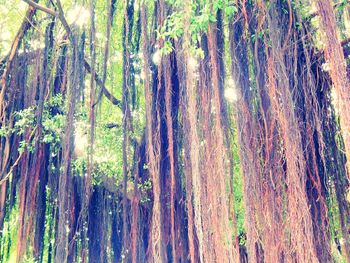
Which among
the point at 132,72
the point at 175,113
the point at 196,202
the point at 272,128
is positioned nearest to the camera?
the point at 196,202

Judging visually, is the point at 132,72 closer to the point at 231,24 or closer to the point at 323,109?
the point at 231,24

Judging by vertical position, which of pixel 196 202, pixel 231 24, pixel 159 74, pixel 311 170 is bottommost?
pixel 196 202

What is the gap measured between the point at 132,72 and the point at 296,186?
160cm

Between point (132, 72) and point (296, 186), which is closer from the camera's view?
point (296, 186)

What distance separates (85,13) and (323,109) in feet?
6.27

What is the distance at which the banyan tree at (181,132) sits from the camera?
2.47m

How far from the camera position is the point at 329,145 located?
3.03 metres

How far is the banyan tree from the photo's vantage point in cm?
247

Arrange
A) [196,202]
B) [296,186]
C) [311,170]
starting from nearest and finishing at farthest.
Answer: [296,186] < [196,202] < [311,170]

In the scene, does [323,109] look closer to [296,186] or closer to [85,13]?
[296,186]

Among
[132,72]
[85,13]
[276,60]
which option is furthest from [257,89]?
[85,13]

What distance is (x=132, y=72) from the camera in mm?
3314

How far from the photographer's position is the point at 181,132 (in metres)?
3.08

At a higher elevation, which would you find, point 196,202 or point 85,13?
point 85,13
